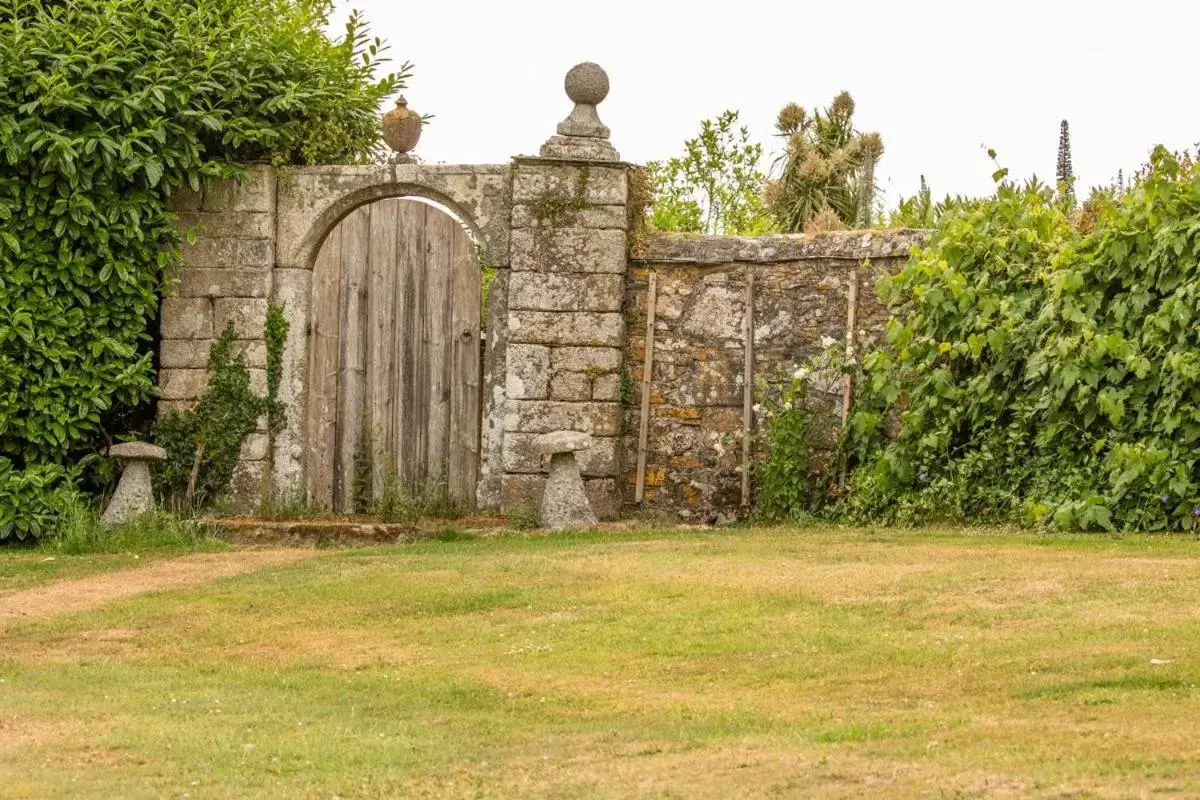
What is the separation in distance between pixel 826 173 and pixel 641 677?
38.9 ft

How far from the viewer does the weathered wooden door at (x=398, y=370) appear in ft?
39.1

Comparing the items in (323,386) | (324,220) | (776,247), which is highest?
(324,220)

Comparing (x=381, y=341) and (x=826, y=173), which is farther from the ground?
(x=826, y=173)

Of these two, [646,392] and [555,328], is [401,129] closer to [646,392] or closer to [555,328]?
[555,328]

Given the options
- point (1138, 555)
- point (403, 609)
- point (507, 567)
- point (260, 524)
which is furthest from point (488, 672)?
point (260, 524)

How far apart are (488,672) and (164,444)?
5295 mm

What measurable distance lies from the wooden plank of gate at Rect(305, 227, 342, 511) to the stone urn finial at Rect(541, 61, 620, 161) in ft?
5.54

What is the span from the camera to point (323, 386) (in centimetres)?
1195

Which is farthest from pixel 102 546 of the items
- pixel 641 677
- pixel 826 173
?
pixel 826 173

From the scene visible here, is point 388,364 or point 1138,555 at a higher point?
point 388,364

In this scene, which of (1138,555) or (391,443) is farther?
(391,443)

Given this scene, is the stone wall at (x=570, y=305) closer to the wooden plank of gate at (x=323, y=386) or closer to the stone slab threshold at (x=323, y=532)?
the wooden plank of gate at (x=323, y=386)

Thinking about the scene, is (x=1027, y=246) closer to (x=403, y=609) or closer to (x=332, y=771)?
(x=403, y=609)

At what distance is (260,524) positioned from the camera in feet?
36.6
